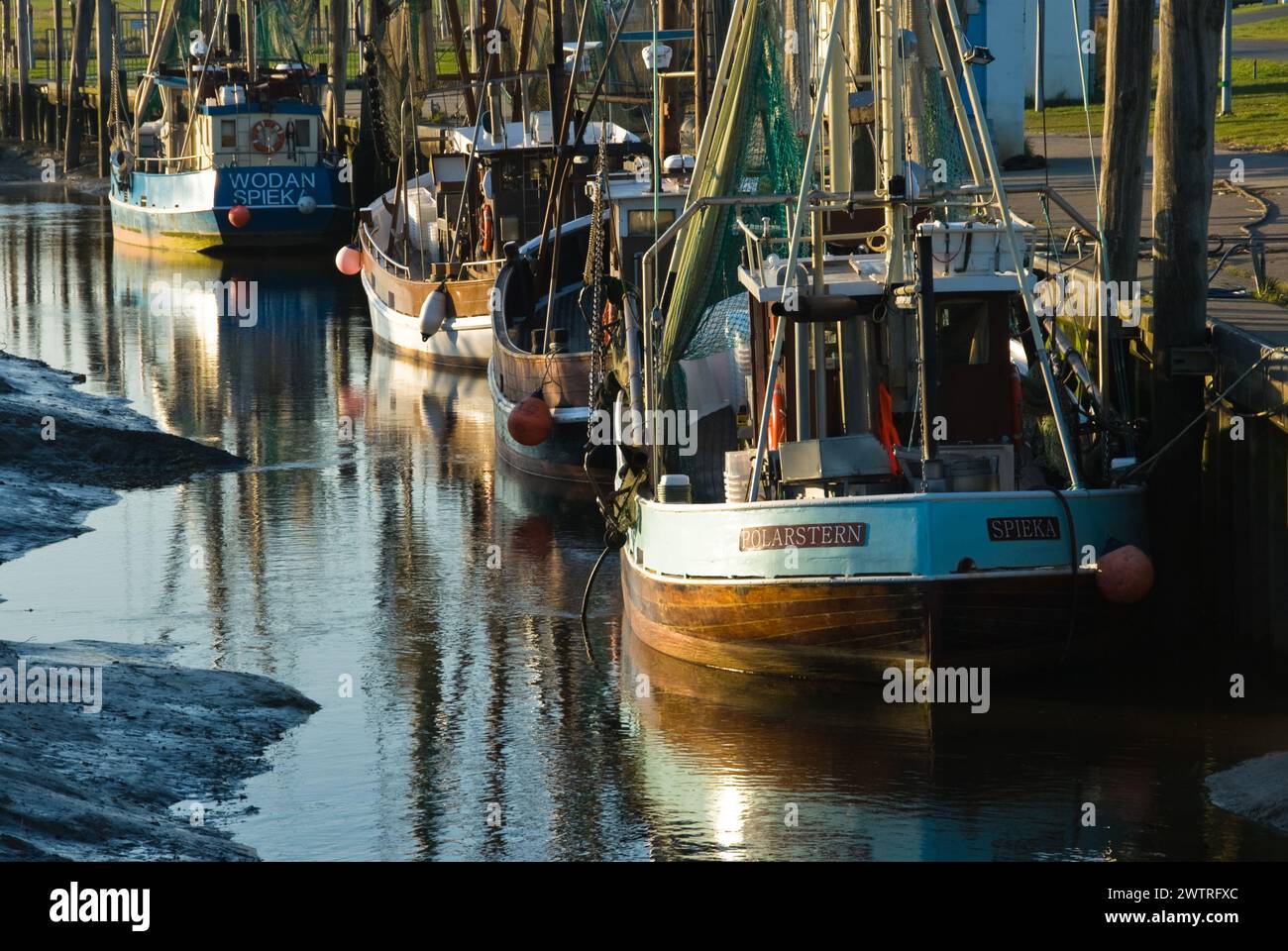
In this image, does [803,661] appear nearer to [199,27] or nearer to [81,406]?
[81,406]

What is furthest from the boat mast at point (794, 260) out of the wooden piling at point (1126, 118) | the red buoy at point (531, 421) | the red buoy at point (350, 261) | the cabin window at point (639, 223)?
the red buoy at point (350, 261)

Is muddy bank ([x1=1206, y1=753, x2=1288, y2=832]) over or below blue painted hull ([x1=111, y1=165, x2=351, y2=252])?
below

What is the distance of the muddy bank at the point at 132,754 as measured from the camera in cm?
1125

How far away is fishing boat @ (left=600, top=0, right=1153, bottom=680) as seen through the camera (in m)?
14.5

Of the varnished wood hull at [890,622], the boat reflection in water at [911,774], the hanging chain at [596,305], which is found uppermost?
the hanging chain at [596,305]

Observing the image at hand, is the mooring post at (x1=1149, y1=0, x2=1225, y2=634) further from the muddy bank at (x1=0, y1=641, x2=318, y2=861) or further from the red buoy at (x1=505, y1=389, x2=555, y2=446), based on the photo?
the red buoy at (x1=505, y1=389, x2=555, y2=446)

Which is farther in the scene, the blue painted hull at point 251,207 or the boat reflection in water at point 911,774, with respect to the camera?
the blue painted hull at point 251,207

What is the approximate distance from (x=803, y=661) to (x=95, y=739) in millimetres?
4956

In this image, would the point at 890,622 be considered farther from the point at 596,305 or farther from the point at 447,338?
the point at 447,338

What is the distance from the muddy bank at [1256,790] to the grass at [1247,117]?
86.1 ft

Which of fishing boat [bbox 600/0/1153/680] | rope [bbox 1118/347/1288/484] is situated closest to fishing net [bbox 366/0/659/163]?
fishing boat [bbox 600/0/1153/680]

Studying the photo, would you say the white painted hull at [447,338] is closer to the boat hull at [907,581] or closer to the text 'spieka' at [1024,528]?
the boat hull at [907,581]

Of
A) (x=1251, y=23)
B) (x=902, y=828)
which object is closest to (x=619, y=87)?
(x=902, y=828)

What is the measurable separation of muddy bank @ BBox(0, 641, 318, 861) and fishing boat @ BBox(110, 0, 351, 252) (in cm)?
3357
